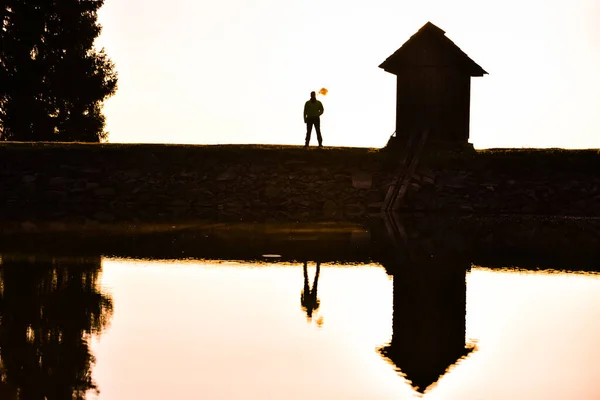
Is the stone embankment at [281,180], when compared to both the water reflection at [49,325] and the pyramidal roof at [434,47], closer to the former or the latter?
the pyramidal roof at [434,47]

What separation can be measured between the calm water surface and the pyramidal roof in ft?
62.5

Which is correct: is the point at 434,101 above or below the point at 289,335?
above

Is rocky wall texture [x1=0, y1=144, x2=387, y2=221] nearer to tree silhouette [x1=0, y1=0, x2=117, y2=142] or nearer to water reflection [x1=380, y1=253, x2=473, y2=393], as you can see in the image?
tree silhouette [x1=0, y1=0, x2=117, y2=142]

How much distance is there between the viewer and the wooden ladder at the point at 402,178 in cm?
3241

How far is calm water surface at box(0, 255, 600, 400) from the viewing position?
779 centimetres

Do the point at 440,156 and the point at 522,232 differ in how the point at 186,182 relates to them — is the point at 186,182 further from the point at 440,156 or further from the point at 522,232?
the point at 522,232

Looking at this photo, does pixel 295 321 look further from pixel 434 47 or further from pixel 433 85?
pixel 434 47

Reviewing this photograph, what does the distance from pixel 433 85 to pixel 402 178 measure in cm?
332

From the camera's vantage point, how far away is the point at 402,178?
1287 inches

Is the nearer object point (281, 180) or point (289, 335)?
point (289, 335)

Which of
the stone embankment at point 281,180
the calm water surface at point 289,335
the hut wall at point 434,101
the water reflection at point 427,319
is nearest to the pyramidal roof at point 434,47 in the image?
the hut wall at point 434,101

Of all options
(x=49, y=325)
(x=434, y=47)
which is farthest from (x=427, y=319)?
(x=434, y=47)

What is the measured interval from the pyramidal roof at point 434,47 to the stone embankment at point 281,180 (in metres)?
2.96

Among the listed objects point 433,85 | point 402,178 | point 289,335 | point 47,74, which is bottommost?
point 289,335
